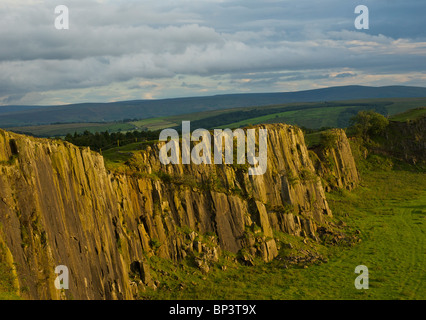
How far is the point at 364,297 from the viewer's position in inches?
1732

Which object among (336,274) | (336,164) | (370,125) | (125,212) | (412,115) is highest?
(412,115)

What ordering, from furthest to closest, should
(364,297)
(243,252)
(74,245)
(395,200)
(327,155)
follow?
(327,155) < (395,200) < (243,252) < (364,297) < (74,245)

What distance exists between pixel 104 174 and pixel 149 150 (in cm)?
1100

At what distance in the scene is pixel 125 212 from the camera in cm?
4416

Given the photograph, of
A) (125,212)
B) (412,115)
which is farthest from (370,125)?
(125,212)

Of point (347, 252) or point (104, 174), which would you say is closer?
point (104, 174)

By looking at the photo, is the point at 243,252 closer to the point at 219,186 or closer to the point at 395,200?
the point at 219,186

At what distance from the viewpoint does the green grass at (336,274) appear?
145ft

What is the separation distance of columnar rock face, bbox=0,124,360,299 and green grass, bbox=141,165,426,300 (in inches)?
107

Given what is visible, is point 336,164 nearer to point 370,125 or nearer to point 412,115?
point 370,125

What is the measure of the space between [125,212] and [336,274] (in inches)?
1086

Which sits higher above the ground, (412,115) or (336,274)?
(412,115)
